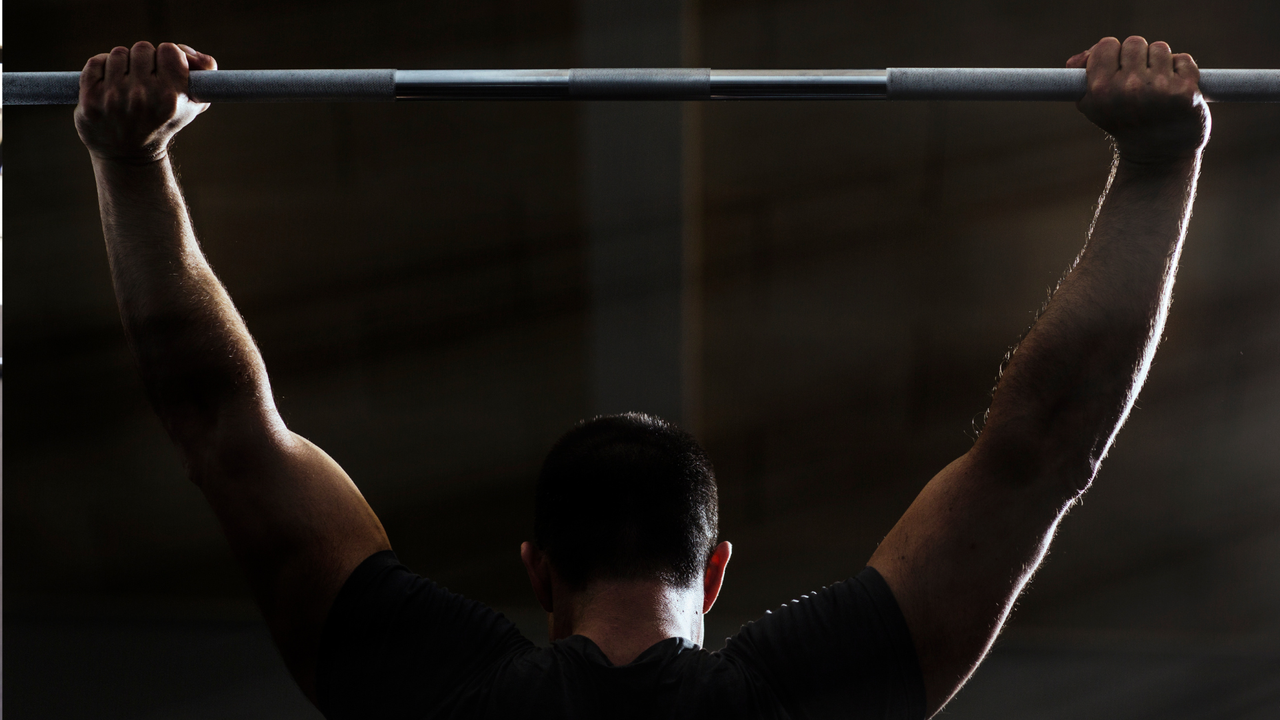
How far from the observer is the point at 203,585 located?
2.71m

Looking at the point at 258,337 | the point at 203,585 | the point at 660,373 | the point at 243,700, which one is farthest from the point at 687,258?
the point at 203,585

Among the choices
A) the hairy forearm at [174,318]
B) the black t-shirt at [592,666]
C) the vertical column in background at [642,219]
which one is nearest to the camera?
the black t-shirt at [592,666]

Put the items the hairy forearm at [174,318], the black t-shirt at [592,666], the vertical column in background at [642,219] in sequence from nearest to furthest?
the black t-shirt at [592,666] < the hairy forearm at [174,318] < the vertical column in background at [642,219]

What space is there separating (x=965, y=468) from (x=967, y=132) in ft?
6.38

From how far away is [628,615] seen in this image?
2.42 feet

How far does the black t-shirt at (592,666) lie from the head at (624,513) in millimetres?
68

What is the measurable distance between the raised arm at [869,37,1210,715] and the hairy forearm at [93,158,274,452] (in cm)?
63

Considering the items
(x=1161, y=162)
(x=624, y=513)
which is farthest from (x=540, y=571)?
(x=1161, y=162)

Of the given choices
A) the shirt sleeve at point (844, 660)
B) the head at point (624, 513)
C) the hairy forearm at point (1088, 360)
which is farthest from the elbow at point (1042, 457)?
the head at point (624, 513)

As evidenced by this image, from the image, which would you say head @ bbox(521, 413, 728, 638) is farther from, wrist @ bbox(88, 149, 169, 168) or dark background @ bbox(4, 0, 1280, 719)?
dark background @ bbox(4, 0, 1280, 719)

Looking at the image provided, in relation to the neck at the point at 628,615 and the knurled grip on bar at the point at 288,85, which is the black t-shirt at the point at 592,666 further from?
the knurled grip on bar at the point at 288,85

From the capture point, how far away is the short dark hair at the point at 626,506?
0.77 meters

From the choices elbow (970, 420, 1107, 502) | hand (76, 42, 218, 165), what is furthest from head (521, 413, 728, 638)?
hand (76, 42, 218, 165)

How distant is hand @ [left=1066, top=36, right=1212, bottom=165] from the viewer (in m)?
0.76
